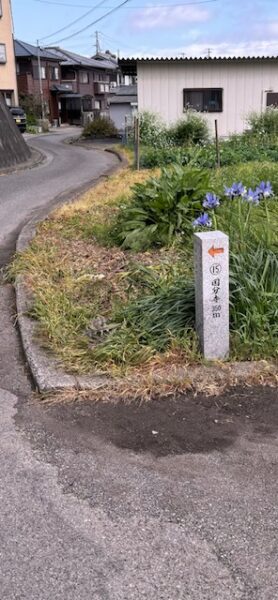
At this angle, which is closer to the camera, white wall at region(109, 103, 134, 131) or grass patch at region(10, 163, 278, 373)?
grass patch at region(10, 163, 278, 373)

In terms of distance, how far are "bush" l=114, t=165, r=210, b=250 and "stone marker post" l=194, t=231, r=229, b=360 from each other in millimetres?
2192

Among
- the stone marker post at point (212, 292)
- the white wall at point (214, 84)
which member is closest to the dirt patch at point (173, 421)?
the stone marker post at point (212, 292)

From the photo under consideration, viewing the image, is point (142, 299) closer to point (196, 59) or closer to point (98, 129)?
point (196, 59)

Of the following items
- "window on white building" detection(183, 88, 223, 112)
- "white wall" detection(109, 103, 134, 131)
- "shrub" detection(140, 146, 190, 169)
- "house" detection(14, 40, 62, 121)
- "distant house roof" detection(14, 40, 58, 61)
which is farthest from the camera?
"house" detection(14, 40, 62, 121)

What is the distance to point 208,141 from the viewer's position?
833 inches

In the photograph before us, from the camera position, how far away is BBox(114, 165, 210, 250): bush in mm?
5828

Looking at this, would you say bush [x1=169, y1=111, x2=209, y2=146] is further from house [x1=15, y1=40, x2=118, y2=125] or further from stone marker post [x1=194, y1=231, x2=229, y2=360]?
house [x1=15, y1=40, x2=118, y2=125]

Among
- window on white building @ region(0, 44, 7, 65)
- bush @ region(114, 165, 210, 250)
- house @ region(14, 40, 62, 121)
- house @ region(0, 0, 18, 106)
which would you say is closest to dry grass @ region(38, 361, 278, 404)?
bush @ region(114, 165, 210, 250)

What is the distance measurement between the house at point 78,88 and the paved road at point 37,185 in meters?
43.8

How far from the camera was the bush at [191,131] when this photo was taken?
21419 millimetres

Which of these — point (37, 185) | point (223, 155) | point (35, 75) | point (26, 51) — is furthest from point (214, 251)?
point (35, 75)

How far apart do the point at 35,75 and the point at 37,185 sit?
4853cm

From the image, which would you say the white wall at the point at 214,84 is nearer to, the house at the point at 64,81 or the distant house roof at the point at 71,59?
the house at the point at 64,81

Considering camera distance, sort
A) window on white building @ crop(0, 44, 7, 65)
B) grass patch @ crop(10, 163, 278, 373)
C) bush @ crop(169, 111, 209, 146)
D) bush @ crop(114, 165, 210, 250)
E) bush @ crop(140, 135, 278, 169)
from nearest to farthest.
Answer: grass patch @ crop(10, 163, 278, 373)
bush @ crop(114, 165, 210, 250)
bush @ crop(140, 135, 278, 169)
bush @ crop(169, 111, 209, 146)
window on white building @ crop(0, 44, 7, 65)
